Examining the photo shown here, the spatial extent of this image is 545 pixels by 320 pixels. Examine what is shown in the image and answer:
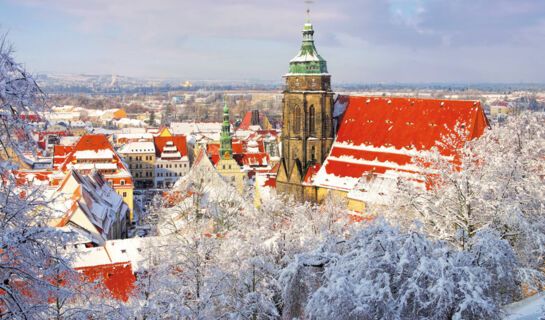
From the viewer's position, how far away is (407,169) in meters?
38.8

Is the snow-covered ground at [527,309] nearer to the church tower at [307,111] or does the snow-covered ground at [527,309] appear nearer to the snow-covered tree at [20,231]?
the snow-covered tree at [20,231]

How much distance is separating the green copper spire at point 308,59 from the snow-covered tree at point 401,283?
32240 millimetres

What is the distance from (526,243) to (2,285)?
60.8ft

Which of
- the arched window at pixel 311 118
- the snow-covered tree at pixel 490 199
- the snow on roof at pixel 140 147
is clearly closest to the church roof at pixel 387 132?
the arched window at pixel 311 118

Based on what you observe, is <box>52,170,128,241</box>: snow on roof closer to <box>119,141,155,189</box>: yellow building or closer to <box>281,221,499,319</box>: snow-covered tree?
<box>281,221,499,319</box>: snow-covered tree

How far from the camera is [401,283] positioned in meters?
12.9

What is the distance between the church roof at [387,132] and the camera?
38.7m

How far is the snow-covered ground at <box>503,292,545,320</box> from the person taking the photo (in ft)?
45.4

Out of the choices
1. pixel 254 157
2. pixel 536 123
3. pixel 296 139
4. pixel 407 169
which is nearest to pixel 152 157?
pixel 254 157

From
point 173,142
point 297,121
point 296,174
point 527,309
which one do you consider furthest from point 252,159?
point 527,309

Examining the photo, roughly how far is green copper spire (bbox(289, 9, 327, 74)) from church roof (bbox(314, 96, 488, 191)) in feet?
13.9

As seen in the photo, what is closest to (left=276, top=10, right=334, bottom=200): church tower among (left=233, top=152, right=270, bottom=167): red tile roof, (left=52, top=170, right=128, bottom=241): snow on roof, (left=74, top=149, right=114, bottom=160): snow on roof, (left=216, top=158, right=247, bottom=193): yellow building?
(left=52, top=170, right=128, bottom=241): snow on roof

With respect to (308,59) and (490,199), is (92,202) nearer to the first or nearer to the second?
(308,59)

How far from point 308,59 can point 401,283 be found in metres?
34.3
